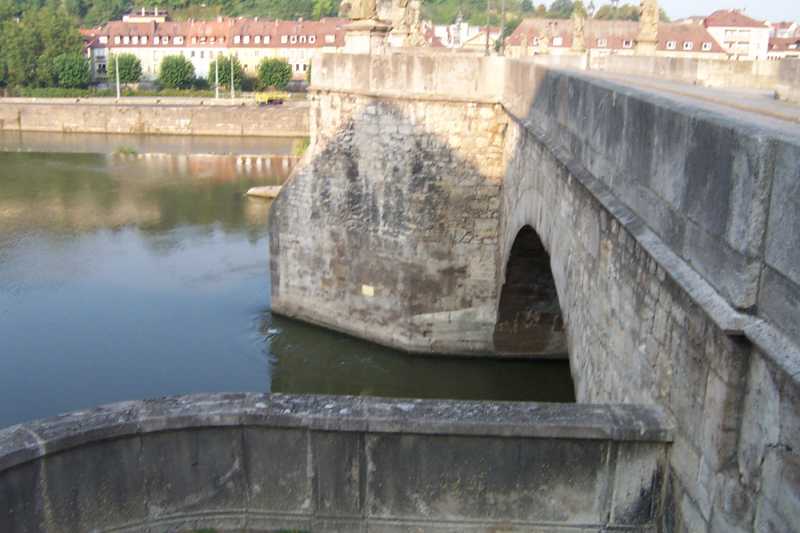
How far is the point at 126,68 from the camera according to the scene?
63.0 meters

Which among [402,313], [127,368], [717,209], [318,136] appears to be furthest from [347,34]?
[717,209]

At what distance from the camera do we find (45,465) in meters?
4.30

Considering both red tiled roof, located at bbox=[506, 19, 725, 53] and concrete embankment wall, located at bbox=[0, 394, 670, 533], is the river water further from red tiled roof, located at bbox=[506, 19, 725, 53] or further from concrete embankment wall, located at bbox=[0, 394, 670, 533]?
red tiled roof, located at bbox=[506, 19, 725, 53]

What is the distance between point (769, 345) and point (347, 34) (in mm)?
11652

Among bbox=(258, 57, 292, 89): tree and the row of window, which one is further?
the row of window

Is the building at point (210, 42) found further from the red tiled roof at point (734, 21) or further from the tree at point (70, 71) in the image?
the red tiled roof at point (734, 21)

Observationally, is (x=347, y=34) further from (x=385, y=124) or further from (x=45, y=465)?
(x=45, y=465)

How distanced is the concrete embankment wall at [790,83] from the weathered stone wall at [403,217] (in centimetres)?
426

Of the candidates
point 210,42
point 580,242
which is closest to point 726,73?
point 580,242

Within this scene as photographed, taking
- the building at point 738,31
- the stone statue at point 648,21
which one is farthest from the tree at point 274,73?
the stone statue at point 648,21

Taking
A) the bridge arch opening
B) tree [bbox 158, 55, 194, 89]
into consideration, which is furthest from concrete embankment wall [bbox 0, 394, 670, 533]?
tree [bbox 158, 55, 194, 89]

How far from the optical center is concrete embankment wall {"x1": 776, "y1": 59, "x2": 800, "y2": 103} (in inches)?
300

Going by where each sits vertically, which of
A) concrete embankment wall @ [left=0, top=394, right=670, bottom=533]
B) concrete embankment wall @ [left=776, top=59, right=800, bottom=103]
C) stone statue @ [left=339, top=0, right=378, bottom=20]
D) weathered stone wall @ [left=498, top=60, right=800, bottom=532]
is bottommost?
concrete embankment wall @ [left=0, top=394, right=670, bottom=533]

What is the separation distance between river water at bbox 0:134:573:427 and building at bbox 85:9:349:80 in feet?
149
